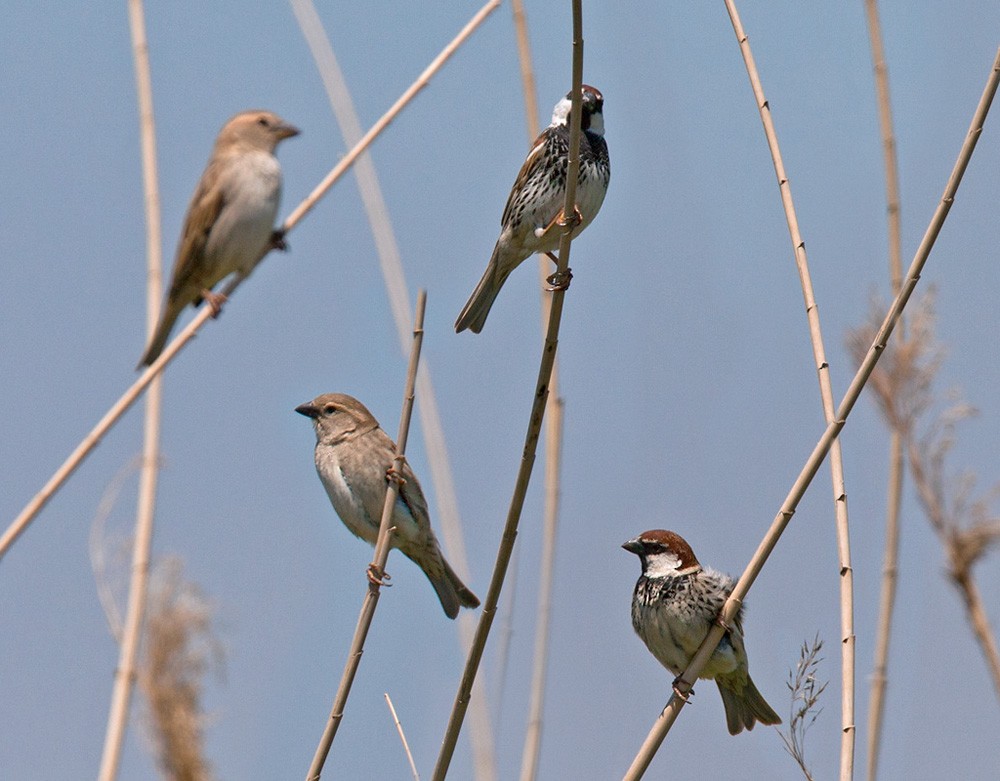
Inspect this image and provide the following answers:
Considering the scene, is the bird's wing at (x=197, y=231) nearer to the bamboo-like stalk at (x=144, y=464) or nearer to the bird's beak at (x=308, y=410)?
the bamboo-like stalk at (x=144, y=464)

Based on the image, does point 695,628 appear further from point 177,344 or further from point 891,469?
point 177,344

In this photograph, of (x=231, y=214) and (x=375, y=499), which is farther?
(x=375, y=499)

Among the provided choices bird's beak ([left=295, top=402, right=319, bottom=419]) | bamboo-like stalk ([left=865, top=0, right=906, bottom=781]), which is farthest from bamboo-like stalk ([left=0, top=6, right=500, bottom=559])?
bird's beak ([left=295, top=402, right=319, bottom=419])

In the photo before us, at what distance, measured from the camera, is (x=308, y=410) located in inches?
250

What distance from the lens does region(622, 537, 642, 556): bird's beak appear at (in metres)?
5.64

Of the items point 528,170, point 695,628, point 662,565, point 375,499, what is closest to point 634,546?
point 662,565

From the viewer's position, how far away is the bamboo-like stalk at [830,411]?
3247 mm

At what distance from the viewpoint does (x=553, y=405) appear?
4.48m

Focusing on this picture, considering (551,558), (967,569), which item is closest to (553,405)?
(551,558)

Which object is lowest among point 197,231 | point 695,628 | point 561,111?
point 695,628

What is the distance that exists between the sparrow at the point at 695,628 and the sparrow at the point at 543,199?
1.45m

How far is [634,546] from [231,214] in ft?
8.47

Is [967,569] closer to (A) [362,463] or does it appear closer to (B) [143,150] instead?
(B) [143,150]

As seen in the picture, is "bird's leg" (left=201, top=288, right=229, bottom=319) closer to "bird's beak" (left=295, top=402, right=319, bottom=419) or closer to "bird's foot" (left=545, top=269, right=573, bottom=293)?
"bird's foot" (left=545, top=269, right=573, bottom=293)
